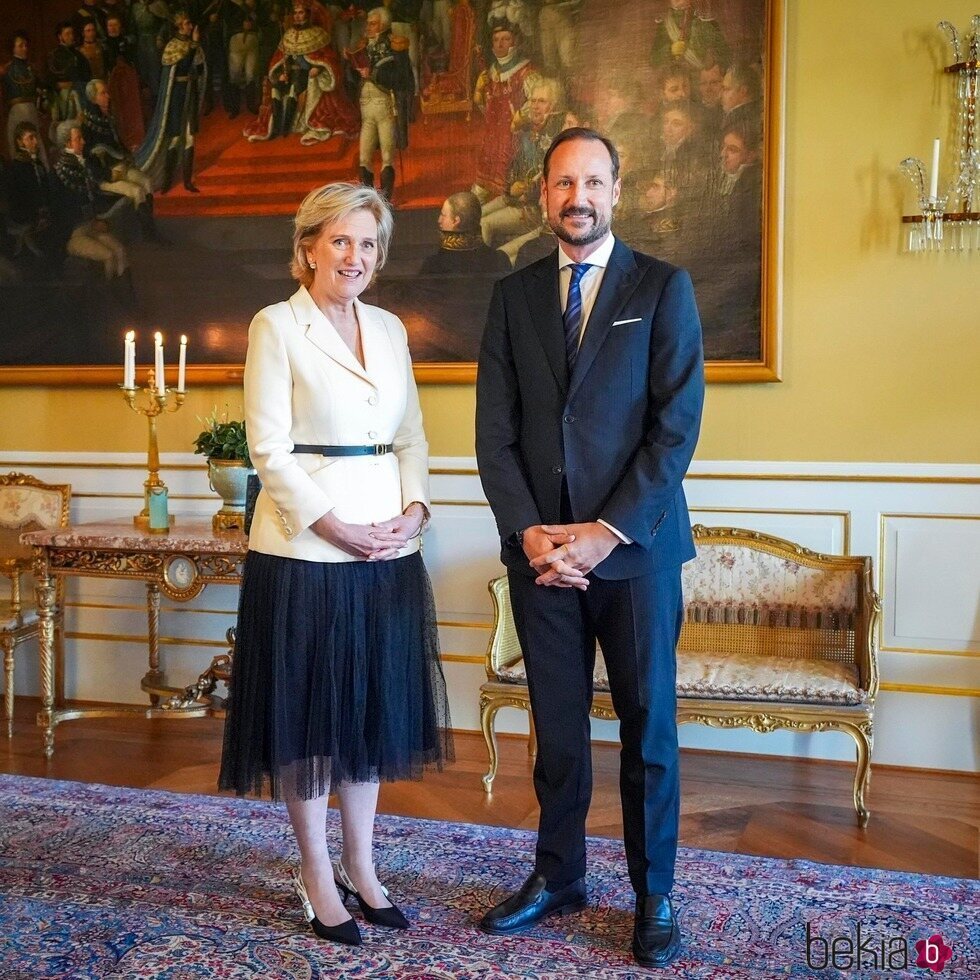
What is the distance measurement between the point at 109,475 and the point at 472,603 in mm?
1691

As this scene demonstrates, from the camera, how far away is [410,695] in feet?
8.41

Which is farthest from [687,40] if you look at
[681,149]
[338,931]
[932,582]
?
[338,931]

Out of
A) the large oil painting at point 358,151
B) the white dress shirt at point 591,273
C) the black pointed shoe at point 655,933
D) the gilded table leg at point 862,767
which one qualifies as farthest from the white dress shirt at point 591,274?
the gilded table leg at point 862,767

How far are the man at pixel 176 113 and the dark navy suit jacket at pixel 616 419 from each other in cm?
256

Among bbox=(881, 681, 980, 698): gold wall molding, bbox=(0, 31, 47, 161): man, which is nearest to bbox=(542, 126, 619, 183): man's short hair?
bbox=(881, 681, 980, 698): gold wall molding

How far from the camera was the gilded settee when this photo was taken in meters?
3.34

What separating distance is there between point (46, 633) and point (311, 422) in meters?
2.12

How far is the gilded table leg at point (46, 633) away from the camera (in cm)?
401

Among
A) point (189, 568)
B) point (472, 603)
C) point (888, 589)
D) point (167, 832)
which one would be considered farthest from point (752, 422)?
point (167, 832)

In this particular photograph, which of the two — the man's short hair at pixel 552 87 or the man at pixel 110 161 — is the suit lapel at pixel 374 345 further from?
the man at pixel 110 161

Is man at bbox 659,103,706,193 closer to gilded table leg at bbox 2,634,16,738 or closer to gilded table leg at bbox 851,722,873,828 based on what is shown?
gilded table leg at bbox 851,722,873,828

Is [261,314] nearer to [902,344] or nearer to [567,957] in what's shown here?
[567,957]

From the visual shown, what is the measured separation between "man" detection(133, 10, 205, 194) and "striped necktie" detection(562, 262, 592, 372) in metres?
2.51

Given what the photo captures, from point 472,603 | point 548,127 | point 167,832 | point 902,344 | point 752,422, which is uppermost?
point 548,127
